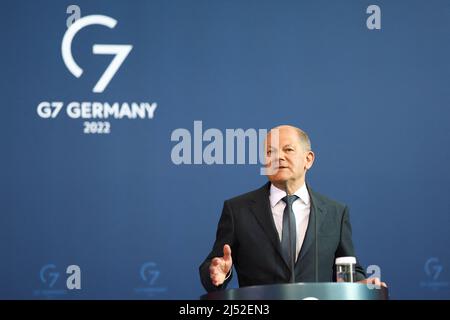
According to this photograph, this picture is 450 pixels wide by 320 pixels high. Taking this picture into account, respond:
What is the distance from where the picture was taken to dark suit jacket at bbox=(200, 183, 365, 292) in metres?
4.44

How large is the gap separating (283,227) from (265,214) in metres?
0.12

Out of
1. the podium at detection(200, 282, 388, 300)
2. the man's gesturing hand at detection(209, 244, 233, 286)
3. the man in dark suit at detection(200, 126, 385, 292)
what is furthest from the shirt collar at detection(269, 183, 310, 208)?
the podium at detection(200, 282, 388, 300)

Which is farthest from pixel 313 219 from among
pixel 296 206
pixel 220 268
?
A: pixel 220 268

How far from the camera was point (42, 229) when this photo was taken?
5559mm

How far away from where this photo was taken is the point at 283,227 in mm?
4609

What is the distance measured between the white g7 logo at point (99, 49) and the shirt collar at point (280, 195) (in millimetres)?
1446

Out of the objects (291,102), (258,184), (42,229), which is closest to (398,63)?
(291,102)

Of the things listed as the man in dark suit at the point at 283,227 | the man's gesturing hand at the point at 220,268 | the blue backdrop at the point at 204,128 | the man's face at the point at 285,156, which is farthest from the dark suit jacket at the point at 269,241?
the blue backdrop at the point at 204,128

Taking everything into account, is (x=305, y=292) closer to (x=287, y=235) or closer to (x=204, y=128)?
(x=287, y=235)

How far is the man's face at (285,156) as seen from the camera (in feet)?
15.3

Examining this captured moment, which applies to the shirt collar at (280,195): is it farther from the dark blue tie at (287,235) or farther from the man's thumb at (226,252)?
the man's thumb at (226,252)

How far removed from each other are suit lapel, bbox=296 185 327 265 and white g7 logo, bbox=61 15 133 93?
5.20 feet

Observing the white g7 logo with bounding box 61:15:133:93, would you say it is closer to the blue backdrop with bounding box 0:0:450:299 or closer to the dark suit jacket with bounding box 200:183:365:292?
the blue backdrop with bounding box 0:0:450:299
